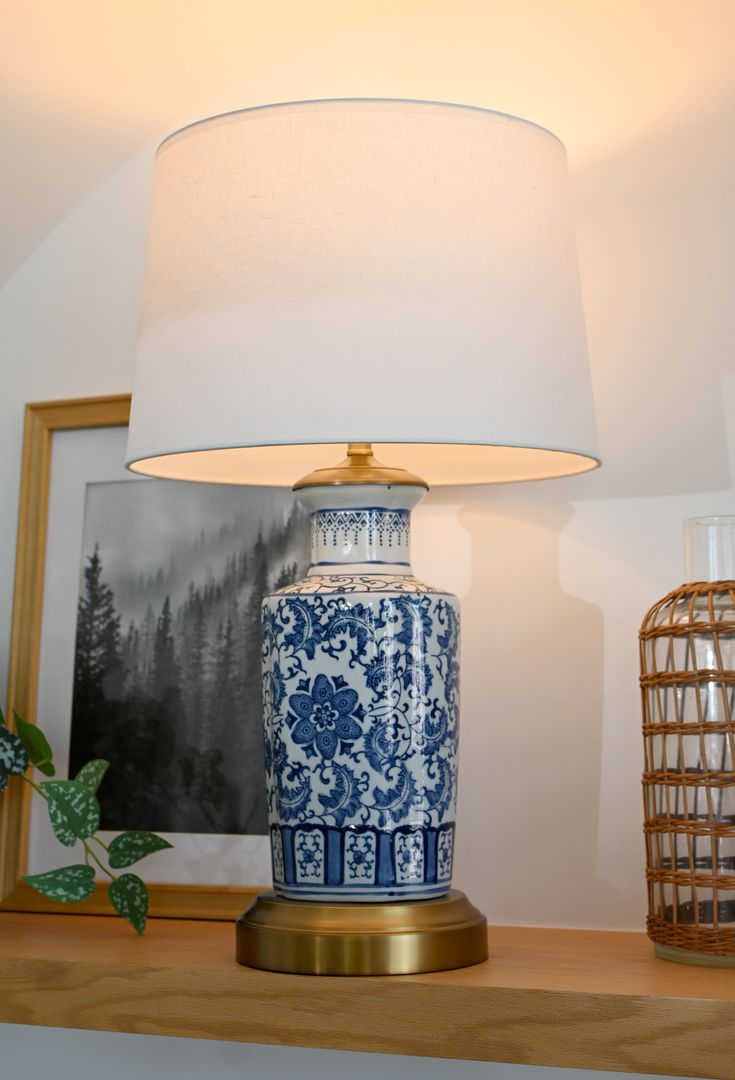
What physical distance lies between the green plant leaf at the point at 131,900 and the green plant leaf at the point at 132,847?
0.13ft

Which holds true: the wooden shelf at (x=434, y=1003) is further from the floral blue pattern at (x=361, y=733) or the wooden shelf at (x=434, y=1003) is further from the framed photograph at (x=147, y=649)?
the framed photograph at (x=147, y=649)

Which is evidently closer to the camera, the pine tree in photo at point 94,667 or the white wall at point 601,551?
the white wall at point 601,551

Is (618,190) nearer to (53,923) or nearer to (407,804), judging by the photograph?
(407,804)

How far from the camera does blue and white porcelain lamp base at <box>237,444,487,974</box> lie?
0.96 metres

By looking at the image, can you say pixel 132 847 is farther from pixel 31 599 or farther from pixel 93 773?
pixel 31 599

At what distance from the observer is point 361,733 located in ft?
3.14

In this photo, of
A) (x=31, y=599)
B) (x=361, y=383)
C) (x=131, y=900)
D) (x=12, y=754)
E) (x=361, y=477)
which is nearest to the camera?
(x=361, y=383)

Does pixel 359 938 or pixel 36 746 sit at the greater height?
pixel 36 746

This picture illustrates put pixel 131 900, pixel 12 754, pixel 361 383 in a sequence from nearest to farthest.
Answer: pixel 361 383 → pixel 131 900 → pixel 12 754

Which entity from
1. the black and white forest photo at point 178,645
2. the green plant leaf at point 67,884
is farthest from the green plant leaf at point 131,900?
the black and white forest photo at point 178,645

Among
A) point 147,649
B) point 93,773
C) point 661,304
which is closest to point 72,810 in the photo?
point 93,773

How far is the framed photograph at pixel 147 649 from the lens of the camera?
1292 millimetres

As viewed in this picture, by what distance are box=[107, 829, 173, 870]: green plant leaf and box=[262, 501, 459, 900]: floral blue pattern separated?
266 mm

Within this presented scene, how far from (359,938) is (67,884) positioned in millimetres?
367
